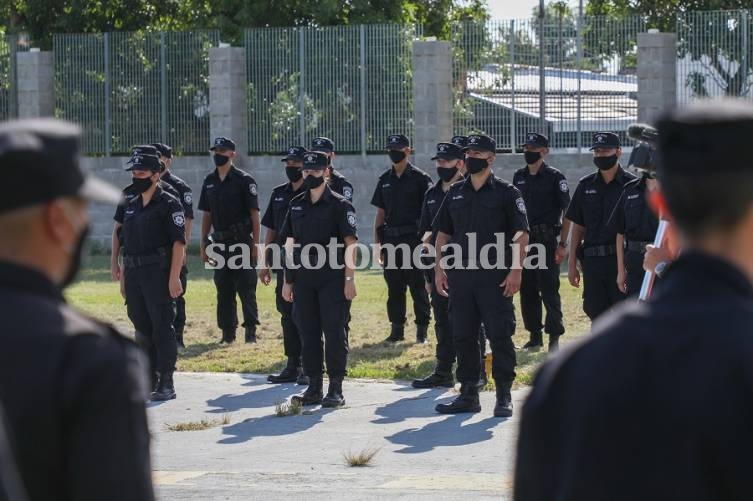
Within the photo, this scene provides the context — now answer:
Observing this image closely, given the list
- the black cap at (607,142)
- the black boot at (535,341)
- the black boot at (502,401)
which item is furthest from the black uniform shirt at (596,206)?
the black boot at (535,341)

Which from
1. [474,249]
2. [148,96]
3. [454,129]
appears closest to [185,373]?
[474,249]

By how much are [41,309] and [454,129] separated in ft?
75.6

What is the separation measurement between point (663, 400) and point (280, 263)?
1164 centimetres

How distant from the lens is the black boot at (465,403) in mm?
11125

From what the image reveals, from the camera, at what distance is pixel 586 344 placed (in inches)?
108

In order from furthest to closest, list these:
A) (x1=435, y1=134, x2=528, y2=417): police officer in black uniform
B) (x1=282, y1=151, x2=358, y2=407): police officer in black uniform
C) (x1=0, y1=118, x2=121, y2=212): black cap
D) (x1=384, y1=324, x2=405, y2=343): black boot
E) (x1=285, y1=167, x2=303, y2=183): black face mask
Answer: (x1=384, y1=324, x2=405, y2=343): black boot → (x1=285, y1=167, x2=303, y2=183): black face mask → (x1=282, y1=151, x2=358, y2=407): police officer in black uniform → (x1=435, y1=134, x2=528, y2=417): police officer in black uniform → (x1=0, y1=118, x2=121, y2=212): black cap

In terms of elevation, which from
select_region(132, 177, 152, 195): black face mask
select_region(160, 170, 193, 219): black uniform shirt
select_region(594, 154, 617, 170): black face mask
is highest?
select_region(594, 154, 617, 170): black face mask

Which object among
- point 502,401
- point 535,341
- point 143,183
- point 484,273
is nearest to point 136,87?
point 535,341

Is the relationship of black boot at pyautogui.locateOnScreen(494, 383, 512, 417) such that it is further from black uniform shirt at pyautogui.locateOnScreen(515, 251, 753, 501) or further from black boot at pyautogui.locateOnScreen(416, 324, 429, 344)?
black uniform shirt at pyautogui.locateOnScreen(515, 251, 753, 501)

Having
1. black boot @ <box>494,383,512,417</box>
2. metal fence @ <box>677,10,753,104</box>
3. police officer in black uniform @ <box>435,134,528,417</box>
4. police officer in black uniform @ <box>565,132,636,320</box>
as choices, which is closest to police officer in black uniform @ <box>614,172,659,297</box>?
police officer in black uniform @ <box>565,132,636,320</box>

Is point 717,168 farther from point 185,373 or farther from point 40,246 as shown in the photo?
point 185,373

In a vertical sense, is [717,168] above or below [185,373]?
above

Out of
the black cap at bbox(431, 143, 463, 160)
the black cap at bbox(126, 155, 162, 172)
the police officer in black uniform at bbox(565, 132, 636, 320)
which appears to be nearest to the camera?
the black cap at bbox(126, 155, 162, 172)

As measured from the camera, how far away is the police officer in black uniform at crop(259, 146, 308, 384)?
1316 cm
